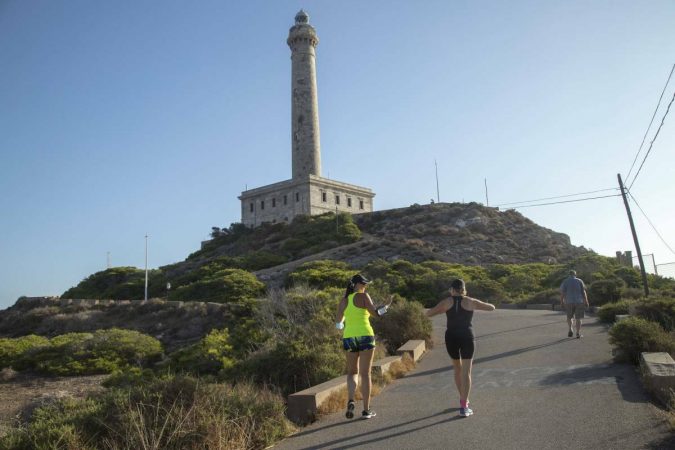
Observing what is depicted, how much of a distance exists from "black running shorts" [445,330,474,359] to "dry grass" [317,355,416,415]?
1683 millimetres

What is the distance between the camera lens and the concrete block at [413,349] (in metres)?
10.5

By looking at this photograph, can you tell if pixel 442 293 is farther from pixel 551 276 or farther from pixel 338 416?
pixel 338 416

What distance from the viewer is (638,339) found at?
28.8ft

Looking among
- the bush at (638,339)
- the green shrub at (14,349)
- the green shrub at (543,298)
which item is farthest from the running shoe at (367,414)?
the green shrub at (543,298)

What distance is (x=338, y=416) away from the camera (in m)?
6.77

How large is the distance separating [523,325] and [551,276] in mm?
18068

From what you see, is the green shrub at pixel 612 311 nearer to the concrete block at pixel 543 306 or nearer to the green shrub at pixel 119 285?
the concrete block at pixel 543 306

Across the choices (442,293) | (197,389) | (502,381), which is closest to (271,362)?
(197,389)

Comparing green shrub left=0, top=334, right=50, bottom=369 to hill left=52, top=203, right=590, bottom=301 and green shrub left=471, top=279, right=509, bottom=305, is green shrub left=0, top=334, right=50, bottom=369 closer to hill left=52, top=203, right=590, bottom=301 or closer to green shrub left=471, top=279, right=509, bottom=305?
hill left=52, top=203, right=590, bottom=301

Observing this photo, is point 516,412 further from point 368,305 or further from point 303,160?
point 303,160

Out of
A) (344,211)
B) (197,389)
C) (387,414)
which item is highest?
(344,211)

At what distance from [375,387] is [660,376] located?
3.77m

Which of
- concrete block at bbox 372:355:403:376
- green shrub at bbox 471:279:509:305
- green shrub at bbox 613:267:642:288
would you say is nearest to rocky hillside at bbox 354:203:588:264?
green shrub at bbox 471:279:509:305

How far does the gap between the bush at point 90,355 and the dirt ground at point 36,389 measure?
0.37 meters
